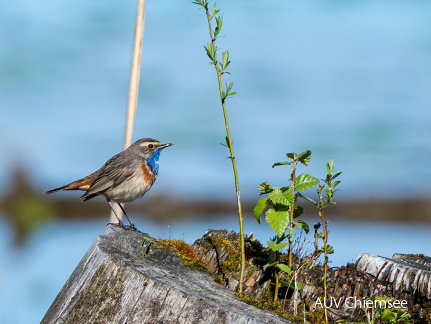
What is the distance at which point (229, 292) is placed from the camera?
3293 mm

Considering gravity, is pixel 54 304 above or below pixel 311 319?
below

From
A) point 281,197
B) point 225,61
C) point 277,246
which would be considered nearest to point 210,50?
point 225,61

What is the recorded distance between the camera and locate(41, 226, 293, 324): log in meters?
2.89

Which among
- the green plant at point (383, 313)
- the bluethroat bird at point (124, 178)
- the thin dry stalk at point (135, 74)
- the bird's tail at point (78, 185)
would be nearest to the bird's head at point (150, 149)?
the bluethroat bird at point (124, 178)

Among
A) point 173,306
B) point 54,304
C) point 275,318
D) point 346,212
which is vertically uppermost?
point 346,212

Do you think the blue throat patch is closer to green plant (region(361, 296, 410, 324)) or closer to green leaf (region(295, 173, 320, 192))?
green leaf (region(295, 173, 320, 192))

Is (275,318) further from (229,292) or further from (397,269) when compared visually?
(397,269)

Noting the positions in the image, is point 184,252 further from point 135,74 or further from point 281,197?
point 135,74

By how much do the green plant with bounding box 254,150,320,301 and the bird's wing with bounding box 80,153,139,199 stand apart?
6.61 ft

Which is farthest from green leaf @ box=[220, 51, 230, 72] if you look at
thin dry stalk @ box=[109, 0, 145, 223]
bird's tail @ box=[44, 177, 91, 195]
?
bird's tail @ box=[44, 177, 91, 195]

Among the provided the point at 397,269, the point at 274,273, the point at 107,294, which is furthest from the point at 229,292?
the point at 397,269

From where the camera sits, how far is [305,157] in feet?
11.2

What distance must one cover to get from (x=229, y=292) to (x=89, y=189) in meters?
2.30

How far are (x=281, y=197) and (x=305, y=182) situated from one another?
168 mm
